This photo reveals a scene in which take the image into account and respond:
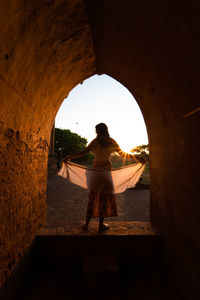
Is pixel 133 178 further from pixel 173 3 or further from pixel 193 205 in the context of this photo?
pixel 173 3

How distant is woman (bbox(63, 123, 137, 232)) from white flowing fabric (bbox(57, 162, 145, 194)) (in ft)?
0.06

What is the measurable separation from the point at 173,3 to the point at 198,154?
1415 mm

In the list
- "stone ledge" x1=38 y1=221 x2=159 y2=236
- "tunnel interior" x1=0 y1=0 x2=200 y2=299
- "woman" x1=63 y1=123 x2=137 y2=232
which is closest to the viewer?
"tunnel interior" x1=0 y1=0 x2=200 y2=299

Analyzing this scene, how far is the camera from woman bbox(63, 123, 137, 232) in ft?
9.12

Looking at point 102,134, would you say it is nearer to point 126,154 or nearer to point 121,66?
point 126,154

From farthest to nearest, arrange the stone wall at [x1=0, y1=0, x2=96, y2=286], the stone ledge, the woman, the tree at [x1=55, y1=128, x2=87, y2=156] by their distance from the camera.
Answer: the tree at [x1=55, y1=128, x2=87, y2=156], the woman, the stone ledge, the stone wall at [x1=0, y1=0, x2=96, y2=286]

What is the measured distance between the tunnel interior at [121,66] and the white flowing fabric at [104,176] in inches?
20.5

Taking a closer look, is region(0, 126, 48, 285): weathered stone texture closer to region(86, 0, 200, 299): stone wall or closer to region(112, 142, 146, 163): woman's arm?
region(112, 142, 146, 163): woman's arm

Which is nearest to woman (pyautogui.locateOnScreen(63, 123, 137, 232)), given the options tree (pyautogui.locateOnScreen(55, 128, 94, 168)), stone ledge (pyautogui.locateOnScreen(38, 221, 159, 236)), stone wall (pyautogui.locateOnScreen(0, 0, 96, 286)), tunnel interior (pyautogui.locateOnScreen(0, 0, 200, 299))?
stone ledge (pyautogui.locateOnScreen(38, 221, 159, 236))

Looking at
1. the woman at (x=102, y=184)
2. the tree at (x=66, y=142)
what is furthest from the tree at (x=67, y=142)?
the woman at (x=102, y=184)


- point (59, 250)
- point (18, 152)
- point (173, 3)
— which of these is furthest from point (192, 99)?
point (59, 250)

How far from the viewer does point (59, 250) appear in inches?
102

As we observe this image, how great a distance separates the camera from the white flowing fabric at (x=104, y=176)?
2.79 m

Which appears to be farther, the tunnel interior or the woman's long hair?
the woman's long hair
